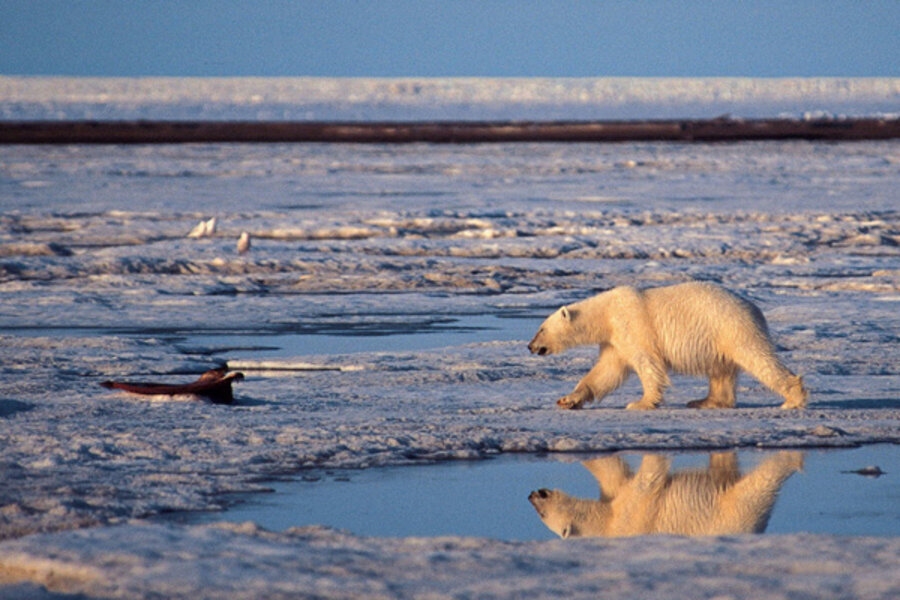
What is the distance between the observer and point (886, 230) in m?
15.6

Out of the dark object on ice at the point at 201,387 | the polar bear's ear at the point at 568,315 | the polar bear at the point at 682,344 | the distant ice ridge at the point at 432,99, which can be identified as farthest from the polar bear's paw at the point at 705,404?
the distant ice ridge at the point at 432,99

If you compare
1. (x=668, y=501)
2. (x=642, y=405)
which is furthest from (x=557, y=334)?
(x=668, y=501)

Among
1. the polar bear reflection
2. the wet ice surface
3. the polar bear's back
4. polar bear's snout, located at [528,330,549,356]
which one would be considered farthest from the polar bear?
the polar bear reflection

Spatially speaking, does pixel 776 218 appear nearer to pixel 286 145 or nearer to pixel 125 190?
pixel 125 190

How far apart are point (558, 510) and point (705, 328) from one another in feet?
6.52

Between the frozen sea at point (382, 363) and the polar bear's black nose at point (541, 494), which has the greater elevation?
the frozen sea at point (382, 363)

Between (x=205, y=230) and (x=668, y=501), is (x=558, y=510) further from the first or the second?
(x=205, y=230)

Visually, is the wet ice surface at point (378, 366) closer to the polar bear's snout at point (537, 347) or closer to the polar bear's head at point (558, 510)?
the polar bear's head at point (558, 510)

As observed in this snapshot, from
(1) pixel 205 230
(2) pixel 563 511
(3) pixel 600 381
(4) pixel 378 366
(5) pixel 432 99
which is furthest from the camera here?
(5) pixel 432 99

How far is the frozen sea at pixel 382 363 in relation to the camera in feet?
12.1

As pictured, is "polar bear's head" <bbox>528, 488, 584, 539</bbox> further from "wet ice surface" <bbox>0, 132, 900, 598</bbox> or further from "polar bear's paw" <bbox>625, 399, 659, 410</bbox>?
"polar bear's paw" <bbox>625, 399, 659, 410</bbox>

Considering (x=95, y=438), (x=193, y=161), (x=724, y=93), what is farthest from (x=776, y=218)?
(x=724, y=93)

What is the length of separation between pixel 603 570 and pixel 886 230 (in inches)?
508

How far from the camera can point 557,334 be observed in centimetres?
671
